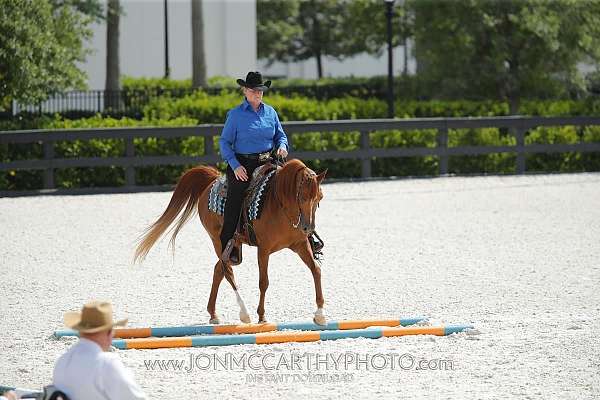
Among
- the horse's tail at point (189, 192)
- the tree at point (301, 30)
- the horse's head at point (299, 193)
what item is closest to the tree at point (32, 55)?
the horse's tail at point (189, 192)

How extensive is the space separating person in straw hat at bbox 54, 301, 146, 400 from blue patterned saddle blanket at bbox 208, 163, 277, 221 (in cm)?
398

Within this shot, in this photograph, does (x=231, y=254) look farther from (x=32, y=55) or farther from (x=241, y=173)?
(x=32, y=55)

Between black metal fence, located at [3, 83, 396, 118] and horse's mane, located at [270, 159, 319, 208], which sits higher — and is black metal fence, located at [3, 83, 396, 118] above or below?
above

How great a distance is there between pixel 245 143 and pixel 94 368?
4355 mm

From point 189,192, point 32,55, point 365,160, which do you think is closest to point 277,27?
point 32,55

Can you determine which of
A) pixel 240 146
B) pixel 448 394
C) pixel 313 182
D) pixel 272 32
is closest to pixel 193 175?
pixel 240 146

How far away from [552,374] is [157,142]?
15235 mm

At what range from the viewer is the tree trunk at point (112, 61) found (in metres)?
33.4

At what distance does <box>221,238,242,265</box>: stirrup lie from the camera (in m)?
9.31

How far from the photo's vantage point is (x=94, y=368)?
16.9 feet

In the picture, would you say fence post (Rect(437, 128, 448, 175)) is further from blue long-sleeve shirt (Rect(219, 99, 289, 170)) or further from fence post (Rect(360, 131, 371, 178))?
blue long-sleeve shirt (Rect(219, 99, 289, 170))

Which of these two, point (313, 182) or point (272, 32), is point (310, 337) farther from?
point (272, 32)

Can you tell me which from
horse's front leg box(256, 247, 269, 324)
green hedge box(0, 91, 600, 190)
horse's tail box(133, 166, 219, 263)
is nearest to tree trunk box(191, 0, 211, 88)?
green hedge box(0, 91, 600, 190)

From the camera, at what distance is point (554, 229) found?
15.4 m
